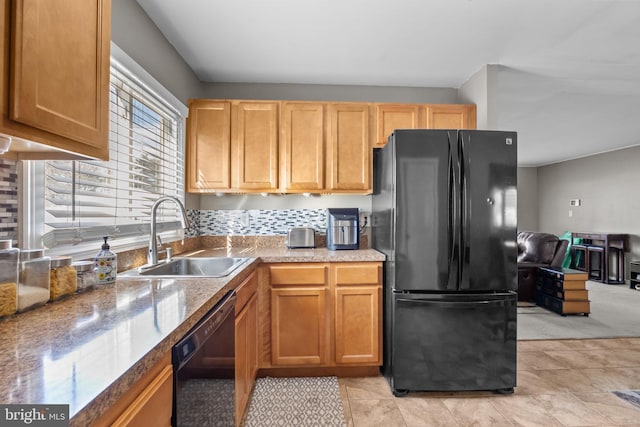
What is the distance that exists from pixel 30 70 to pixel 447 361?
2468 millimetres

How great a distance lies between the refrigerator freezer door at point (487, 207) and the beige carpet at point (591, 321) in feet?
5.28

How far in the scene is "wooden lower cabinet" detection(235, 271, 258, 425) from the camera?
174 cm

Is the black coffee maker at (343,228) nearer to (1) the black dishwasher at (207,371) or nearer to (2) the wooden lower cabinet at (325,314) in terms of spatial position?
(2) the wooden lower cabinet at (325,314)

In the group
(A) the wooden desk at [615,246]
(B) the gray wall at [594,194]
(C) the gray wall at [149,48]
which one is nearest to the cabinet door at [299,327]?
(C) the gray wall at [149,48]

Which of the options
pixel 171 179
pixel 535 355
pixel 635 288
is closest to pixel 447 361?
pixel 535 355

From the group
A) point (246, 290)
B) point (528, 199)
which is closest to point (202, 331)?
point (246, 290)

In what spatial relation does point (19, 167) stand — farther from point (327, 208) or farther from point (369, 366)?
point (369, 366)

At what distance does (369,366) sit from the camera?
243 centimetres

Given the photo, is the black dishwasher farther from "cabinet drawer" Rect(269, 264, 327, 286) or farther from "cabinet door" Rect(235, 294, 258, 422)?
"cabinet drawer" Rect(269, 264, 327, 286)

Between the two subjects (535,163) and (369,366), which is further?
(535,163)

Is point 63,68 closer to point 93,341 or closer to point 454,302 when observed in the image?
point 93,341

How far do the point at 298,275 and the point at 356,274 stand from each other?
1.40 feet

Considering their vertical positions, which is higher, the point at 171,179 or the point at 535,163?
the point at 535,163

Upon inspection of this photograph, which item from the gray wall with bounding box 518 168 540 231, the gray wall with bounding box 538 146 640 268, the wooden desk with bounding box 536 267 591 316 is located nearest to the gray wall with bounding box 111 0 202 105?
the wooden desk with bounding box 536 267 591 316
